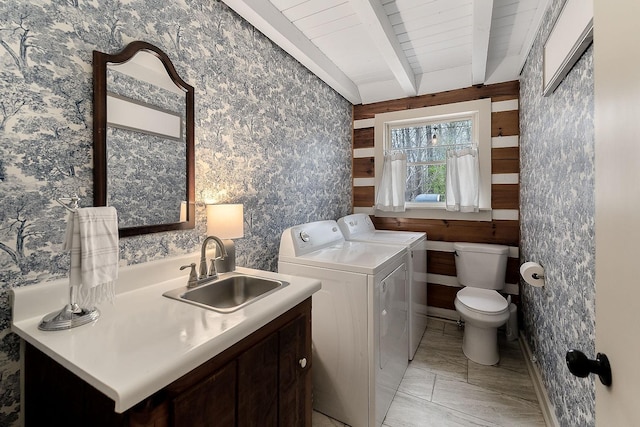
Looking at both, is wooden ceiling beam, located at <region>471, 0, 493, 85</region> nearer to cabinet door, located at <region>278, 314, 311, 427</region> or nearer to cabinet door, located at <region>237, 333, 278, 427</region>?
cabinet door, located at <region>278, 314, 311, 427</region>

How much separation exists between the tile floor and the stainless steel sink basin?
3.17 ft

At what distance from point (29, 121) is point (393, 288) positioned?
1.92 meters

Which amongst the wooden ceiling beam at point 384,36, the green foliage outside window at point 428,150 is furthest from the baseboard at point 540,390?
the wooden ceiling beam at point 384,36

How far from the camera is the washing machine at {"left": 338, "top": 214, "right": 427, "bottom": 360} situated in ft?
7.34

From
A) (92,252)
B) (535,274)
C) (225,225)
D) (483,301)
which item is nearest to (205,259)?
(225,225)

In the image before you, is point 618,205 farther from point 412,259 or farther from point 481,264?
point 481,264

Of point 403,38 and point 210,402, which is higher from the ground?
point 403,38

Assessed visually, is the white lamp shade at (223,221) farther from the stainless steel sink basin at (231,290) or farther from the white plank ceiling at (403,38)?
the white plank ceiling at (403,38)

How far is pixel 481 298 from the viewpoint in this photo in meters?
2.31

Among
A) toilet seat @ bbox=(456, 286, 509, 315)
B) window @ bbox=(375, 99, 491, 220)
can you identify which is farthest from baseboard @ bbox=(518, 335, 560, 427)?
window @ bbox=(375, 99, 491, 220)

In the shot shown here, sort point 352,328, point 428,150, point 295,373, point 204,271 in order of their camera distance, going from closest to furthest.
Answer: point 295,373 → point 204,271 → point 352,328 → point 428,150

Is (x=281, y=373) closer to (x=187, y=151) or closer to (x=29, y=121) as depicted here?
(x=187, y=151)

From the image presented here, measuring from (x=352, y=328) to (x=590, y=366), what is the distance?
3.76 ft

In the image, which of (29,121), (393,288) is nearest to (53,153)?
(29,121)
